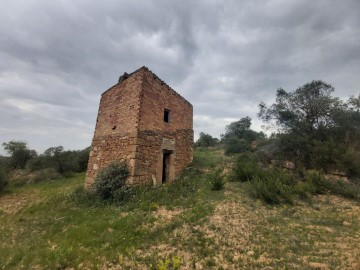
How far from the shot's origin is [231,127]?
1350 inches

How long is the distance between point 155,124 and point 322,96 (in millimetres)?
8701

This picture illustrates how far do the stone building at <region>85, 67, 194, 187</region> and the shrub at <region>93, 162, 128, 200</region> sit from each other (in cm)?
29

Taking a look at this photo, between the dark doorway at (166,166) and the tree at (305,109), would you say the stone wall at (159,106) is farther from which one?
the tree at (305,109)

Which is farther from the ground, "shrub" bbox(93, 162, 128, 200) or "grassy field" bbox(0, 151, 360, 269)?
"shrub" bbox(93, 162, 128, 200)

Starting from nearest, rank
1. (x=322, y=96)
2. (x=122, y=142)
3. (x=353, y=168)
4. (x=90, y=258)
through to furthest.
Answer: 1. (x=90, y=258)
2. (x=353, y=168)
3. (x=122, y=142)
4. (x=322, y=96)

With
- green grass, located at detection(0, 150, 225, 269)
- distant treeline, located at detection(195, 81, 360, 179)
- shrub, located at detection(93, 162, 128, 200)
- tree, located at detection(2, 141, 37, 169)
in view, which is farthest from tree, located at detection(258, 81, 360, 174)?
tree, located at detection(2, 141, 37, 169)

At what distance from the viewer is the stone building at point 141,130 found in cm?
872

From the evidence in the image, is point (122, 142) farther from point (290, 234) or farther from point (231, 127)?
point (231, 127)

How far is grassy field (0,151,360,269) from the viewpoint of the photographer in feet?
12.7

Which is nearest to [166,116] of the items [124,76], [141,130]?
[141,130]

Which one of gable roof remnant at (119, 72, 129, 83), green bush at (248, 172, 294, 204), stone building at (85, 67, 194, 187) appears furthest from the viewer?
gable roof remnant at (119, 72, 129, 83)

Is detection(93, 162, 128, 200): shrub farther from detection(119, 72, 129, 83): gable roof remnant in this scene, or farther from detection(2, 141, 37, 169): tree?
detection(2, 141, 37, 169): tree

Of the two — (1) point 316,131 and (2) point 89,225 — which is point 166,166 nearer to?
(2) point 89,225

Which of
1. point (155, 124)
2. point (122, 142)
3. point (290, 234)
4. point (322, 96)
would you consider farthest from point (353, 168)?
point (122, 142)
